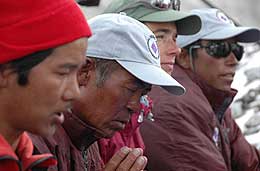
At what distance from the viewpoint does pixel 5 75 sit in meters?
2.04

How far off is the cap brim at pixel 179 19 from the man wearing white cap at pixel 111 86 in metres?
1.01

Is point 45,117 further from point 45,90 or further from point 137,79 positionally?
point 137,79

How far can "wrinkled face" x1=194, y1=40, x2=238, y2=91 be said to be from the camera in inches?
178

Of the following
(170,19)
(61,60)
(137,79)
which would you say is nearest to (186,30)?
(170,19)

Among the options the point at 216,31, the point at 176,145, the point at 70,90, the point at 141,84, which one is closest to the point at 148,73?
the point at 141,84

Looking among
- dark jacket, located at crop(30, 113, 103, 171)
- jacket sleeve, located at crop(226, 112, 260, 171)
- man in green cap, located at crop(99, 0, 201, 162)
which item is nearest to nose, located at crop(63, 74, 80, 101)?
dark jacket, located at crop(30, 113, 103, 171)

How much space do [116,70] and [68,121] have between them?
0.79ft

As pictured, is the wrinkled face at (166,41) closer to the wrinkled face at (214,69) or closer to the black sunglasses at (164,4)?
the black sunglasses at (164,4)

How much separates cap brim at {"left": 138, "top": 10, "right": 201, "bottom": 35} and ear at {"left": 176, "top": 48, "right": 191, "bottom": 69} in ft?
1.40

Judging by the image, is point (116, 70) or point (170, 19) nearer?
point (116, 70)

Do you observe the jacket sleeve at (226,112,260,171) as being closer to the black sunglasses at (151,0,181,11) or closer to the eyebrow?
the black sunglasses at (151,0,181,11)

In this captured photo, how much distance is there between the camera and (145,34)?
9.56 ft

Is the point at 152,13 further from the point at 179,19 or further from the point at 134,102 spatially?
the point at 134,102

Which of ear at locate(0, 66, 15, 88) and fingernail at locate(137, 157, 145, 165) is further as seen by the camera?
fingernail at locate(137, 157, 145, 165)
